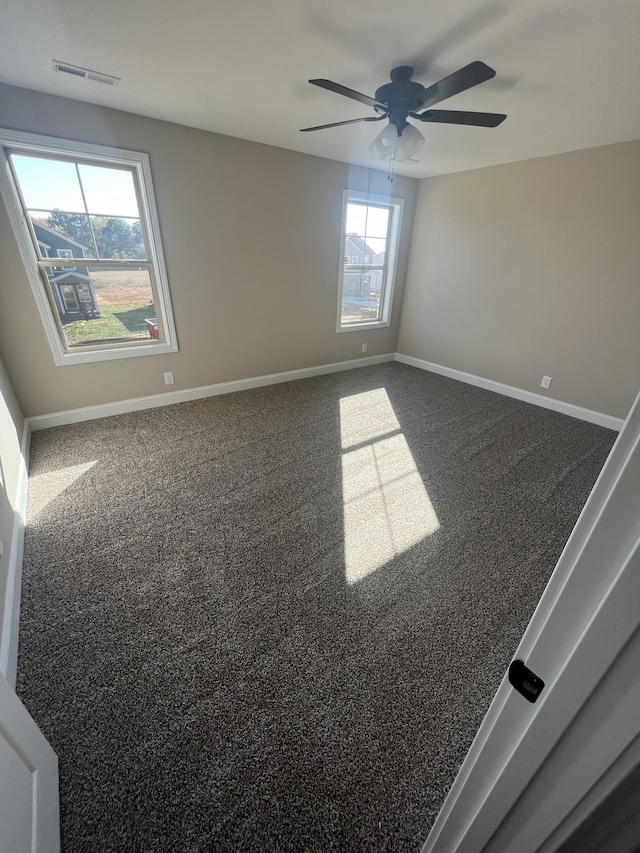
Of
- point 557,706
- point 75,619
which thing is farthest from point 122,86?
point 557,706

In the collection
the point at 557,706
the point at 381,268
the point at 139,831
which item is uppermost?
the point at 381,268

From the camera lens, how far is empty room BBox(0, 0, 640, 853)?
837 mm

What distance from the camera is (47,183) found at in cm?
255

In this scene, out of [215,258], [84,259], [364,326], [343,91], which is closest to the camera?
[343,91]

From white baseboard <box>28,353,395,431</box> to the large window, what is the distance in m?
0.57

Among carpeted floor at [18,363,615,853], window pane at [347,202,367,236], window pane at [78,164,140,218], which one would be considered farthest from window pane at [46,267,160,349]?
window pane at [347,202,367,236]

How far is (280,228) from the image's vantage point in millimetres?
3617

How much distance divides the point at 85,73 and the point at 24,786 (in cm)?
332

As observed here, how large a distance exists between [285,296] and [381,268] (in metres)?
1.61

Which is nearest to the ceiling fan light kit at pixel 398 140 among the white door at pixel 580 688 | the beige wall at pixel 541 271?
the beige wall at pixel 541 271

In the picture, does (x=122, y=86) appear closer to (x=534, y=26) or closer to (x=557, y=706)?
(x=534, y=26)

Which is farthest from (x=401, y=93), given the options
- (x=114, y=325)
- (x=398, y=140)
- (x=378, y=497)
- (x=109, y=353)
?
(x=109, y=353)

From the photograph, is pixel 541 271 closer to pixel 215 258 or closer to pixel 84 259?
pixel 215 258

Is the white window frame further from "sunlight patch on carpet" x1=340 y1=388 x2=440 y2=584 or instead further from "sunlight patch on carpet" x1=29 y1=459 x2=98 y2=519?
"sunlight patch on carpet" x1=340 y1=388 x2=440 y2=584
